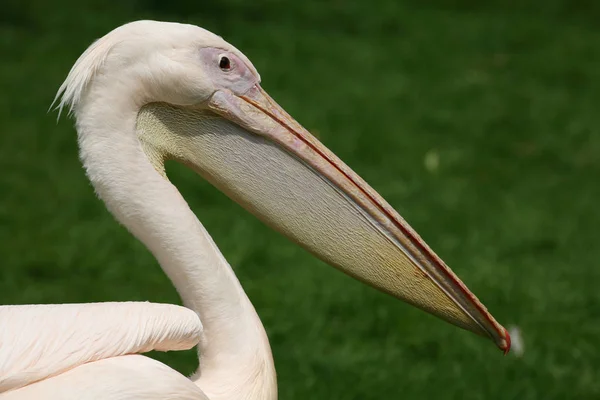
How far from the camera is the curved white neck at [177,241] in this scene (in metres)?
2.66

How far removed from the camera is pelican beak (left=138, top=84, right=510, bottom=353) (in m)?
2.77

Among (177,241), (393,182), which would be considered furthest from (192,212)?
(393,182)

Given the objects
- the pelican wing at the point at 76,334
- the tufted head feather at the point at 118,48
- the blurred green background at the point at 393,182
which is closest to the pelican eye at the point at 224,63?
the tufted head feather at the point at 118,48

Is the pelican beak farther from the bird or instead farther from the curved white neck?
the curved white neck

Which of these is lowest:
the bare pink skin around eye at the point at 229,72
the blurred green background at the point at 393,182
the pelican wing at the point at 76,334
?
the blurred green background at the point at 393,182

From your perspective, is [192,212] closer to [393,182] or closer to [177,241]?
[177,241]

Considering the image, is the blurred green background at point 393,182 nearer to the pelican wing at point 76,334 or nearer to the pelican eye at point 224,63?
the pelican wing at point 76,334

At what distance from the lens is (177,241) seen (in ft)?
8.89

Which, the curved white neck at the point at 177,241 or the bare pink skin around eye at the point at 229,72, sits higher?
the bare pink skin around eye at the point at 229,72

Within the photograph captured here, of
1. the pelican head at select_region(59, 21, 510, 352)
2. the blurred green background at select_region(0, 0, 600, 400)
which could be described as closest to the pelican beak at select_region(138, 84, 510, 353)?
the pelican head at select_region(59, 21, 510, 352)

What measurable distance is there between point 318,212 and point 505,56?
672cm

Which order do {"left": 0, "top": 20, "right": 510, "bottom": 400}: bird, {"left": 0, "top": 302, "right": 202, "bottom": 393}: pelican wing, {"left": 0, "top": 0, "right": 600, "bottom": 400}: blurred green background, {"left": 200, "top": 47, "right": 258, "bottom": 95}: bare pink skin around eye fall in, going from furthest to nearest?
{"left": 0, "top": 0, "right": 600, "bottom": 400}: blurred green background, {"left": 200, "top": 47, "right": 258, "bottom": 95}: bare pink skin around eye, {"left": 0, "top": 20, "right": 510, "bottom": 400}: bird, {"left": 0, "top": 302, "right": 202, "bottom": 393}: pelican wing

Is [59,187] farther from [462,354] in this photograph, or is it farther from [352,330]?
[462,354]

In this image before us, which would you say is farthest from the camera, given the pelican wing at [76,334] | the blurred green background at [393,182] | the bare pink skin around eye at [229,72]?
the blurred green background at [393,182]
